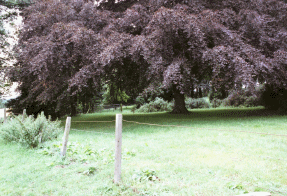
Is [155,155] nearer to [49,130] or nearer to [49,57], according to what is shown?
[49,130]

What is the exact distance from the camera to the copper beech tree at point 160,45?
987 centimetres

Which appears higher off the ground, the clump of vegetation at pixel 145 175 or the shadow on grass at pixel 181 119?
the shadow on grass at pixel 181 119

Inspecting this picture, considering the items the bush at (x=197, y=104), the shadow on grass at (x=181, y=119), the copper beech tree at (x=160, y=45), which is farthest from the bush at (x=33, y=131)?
the bush at (x=197, y=104)

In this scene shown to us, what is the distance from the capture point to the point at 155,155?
554cm

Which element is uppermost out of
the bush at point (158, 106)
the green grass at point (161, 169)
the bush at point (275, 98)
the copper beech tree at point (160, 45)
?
the copper beech tree at point (160, 45)

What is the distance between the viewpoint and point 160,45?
1054 centimetres

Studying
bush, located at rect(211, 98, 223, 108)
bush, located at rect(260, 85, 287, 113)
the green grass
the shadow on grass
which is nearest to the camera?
the green grass

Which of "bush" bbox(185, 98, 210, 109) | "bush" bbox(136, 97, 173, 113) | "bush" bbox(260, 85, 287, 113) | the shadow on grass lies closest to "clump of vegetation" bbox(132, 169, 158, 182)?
the shadow on grass

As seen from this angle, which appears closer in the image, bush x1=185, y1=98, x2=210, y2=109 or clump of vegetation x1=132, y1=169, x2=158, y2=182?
clump of vegetation x1=132, y1=169, x2=158, y2=182

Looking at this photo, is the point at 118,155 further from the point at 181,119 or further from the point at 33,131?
the point at 181,119

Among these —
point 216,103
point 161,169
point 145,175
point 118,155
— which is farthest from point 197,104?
point 118,155

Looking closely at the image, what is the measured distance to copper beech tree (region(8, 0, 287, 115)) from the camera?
987cm

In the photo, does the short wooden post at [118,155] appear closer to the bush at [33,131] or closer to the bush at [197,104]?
the bush at [33,131]

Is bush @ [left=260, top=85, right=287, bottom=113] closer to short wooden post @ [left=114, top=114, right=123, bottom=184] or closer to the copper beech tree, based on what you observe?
the copper beech tree
